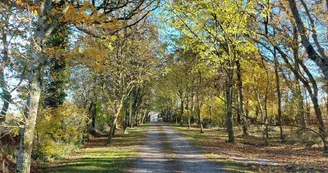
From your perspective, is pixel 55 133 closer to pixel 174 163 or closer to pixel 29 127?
pixel 174 163

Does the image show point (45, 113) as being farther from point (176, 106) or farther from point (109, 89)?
point (176, 106)

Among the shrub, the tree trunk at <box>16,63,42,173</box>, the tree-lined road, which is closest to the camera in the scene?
the tree trunk at <box>16,63,42,173</box>

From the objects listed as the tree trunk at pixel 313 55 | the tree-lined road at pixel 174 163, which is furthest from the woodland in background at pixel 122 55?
the tree-lined road at pixel 174 163

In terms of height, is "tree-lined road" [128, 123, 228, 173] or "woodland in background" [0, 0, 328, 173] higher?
"woodland in background" [0, 0, 328, 173]

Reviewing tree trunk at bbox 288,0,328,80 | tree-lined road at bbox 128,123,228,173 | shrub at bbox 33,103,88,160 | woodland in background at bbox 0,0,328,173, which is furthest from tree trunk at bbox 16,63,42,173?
tree trunk at bbox 288,0,328,80

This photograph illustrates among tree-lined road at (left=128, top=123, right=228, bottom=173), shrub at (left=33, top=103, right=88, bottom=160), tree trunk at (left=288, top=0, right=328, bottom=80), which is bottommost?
tree-lined road at (left=128, top=123, right=228, bottom=173)

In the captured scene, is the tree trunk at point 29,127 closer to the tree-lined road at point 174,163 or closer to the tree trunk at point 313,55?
the tree-lined road at point 174,163

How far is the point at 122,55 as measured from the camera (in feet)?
73.2

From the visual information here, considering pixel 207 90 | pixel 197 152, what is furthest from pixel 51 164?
pixel 207 90

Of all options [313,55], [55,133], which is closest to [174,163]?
[55,133]

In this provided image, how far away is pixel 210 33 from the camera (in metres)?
18.3

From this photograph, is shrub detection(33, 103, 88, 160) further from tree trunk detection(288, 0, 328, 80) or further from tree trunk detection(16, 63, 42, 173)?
tree trunk detection(288, 0, 328, 80)

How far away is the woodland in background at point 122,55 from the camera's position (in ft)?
27.1

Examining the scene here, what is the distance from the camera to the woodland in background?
825cm
